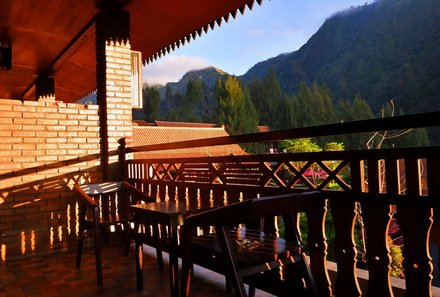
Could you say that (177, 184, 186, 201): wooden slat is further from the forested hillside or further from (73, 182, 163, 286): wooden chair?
the forested hillside

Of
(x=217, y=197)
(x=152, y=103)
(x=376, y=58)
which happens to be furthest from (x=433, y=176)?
(x=376, y=58)

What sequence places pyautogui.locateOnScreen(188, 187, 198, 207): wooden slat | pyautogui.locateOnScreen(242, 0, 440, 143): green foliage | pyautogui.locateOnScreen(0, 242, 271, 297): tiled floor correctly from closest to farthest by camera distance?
pyautogui.locateOnScreen(0, 242, 271, 297): tiled floor < pyautogui.locateOnScreen(188, 187, 198, 207): wooden slat < pyautogui.locateOnScreen(242, 0, 440, 143): green foliage

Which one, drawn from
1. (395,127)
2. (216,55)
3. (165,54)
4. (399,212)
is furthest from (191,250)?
(216,55)

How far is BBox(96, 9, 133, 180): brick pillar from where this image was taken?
15.7 feet

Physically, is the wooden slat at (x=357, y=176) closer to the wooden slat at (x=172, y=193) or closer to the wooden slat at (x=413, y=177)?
the wooden slat at (x=413, y=177)

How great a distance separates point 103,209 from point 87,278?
152 centimetres

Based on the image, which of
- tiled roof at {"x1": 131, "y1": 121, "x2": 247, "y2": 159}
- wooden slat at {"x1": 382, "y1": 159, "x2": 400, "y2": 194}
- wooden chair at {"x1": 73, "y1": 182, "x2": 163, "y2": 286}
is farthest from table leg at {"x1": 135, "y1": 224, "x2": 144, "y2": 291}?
tiled roof at {"x1": 131, "y1": 121, "x2": 247, "y2": 159}

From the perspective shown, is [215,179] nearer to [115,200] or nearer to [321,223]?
[321,223]

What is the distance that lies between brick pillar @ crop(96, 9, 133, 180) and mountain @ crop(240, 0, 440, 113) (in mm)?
55343

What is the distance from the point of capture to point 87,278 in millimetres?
3318

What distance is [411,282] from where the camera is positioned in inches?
71.0

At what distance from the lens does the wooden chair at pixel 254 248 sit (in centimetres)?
176

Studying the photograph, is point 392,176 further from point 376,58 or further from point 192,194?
point 376,58

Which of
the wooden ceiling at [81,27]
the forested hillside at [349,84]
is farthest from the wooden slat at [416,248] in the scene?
the forested hillside at [349,84]
